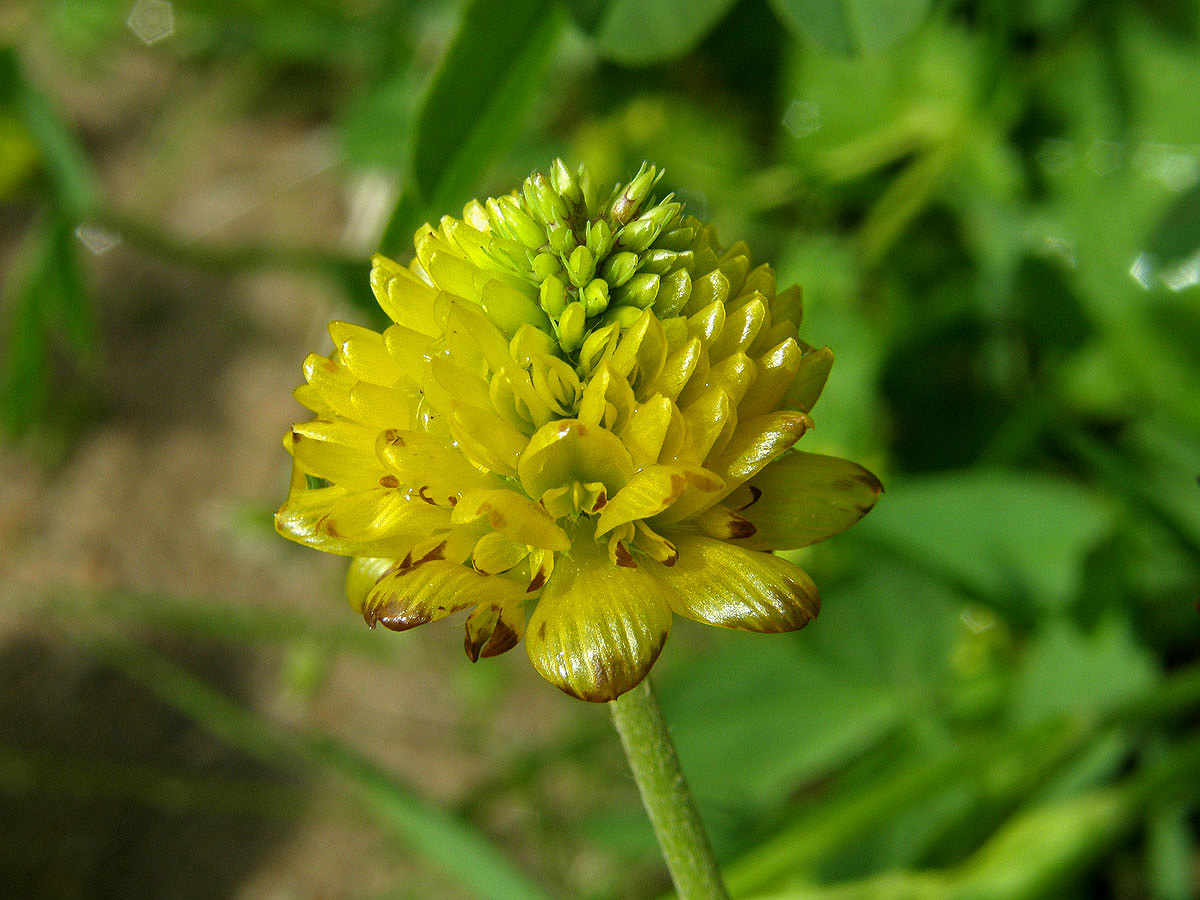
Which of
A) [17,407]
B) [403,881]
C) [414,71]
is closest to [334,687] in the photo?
[403,881]

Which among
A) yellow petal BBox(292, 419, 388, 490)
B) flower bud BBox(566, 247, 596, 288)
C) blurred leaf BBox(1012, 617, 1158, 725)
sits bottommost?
blurred leaf BBox(1012, 617, 1158, 725)

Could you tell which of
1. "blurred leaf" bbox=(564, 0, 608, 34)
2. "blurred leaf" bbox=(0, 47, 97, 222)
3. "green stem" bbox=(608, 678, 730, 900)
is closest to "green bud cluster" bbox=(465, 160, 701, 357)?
"green stem" bbox=(608, 678, 730, 900)

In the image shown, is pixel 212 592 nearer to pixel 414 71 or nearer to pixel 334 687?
pixel 334 687

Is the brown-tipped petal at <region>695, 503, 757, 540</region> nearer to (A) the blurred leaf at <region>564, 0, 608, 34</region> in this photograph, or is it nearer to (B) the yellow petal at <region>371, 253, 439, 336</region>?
(B) the yellow petal at <region>371, 253, 439, 336</region>

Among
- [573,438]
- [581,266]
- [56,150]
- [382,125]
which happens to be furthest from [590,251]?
[382,125]

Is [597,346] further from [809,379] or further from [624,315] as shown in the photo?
[809,379]

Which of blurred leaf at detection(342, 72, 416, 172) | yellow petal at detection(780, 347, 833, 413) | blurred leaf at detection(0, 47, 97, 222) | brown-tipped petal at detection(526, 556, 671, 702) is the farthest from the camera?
blurred leaf at detection(342, 72, 416, 172)

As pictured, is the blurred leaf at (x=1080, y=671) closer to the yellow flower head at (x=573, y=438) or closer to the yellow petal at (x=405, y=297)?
the yellow flower head at (x=573, y=438)
